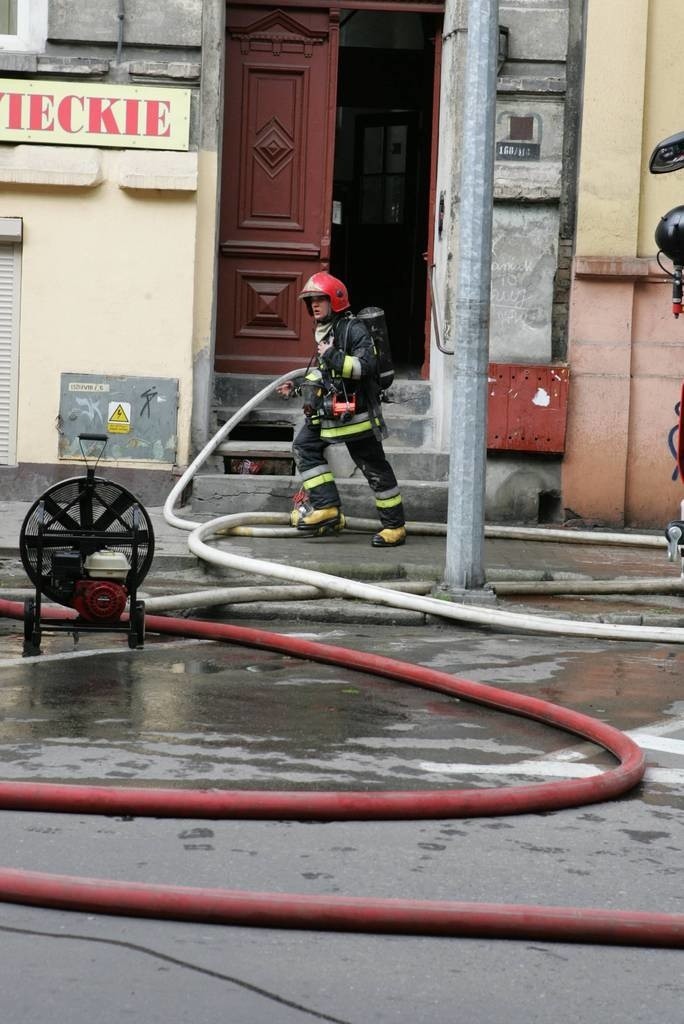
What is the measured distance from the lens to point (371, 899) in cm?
392

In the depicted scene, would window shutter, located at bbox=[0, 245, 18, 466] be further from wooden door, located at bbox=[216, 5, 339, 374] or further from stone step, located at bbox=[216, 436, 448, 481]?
wooden door, located at bbox=[216, 5, 339, 374]

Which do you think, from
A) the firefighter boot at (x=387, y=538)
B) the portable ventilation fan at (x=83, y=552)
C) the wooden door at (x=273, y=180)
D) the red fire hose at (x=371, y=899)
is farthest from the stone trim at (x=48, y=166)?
the red fire hose at (x=371, y=899)

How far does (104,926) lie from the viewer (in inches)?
153

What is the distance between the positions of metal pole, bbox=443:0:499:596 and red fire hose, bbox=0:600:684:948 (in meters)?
2.34

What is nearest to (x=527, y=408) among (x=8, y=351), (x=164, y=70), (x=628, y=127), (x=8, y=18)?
(x=628, y=127)

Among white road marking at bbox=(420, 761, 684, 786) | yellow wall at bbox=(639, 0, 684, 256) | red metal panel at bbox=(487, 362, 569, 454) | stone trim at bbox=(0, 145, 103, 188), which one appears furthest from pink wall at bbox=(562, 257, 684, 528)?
white road marking at bbox=(420, 761, 684, 786)

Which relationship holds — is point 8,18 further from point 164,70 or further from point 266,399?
point 266,399

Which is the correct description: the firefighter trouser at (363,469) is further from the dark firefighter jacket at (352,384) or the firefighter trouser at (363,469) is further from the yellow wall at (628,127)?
the yellow wall at (628,127)

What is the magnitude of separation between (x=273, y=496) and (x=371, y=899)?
27.9 feet

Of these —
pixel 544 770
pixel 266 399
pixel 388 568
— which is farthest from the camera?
pixel 266 399

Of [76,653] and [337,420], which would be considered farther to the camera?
[337,420]

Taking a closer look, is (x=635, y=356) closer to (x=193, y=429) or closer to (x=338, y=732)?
(x=193, y=429)

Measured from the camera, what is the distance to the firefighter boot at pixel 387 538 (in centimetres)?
1102

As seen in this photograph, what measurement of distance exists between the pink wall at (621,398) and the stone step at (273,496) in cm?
125
